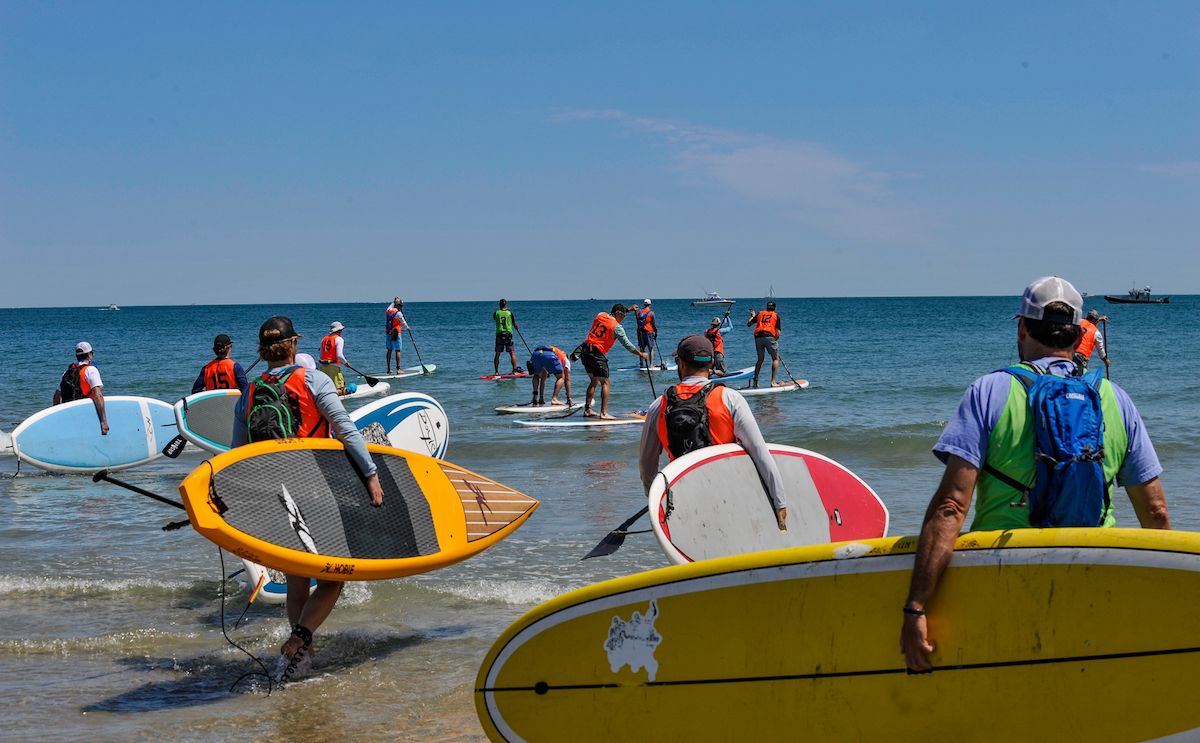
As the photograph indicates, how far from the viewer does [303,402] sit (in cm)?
529

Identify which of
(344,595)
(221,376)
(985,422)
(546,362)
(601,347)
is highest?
(985,422)

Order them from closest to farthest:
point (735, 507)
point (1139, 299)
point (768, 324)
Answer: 1. point (735, 507)
2. point (768, 324)
3. point (1139, 299)

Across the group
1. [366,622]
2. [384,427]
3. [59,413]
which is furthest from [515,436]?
[366,622]

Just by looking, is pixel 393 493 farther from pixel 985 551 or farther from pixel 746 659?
pixel 985 551

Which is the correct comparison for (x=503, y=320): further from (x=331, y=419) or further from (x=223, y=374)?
(x=331, y=419)

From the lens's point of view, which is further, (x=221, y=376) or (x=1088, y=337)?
(x=1088, y=337)

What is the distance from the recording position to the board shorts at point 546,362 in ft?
59.9

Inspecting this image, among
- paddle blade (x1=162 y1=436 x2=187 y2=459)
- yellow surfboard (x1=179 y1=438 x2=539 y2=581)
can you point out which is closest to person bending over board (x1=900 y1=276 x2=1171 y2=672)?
yellow surfboard (x1=179 y1=438 x2=539 y2=581)

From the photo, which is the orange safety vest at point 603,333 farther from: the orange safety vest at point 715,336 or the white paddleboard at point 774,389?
the white paddleboard at point 774,389

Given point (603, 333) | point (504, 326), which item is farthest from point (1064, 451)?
point (504, 326)

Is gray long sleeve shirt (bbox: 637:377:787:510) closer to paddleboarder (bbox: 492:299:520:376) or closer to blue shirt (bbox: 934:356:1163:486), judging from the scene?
blue shirt (bbox: 934:356:1163:486)

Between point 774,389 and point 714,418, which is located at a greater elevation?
point 714,418

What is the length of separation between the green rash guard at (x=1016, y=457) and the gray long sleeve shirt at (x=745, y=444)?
87.8 inches

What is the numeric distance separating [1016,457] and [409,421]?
270 inches
